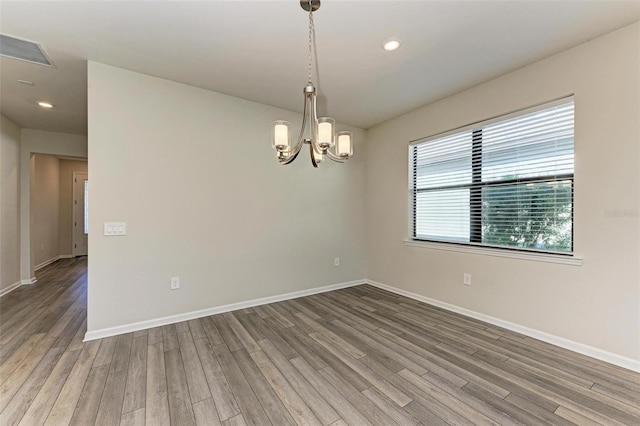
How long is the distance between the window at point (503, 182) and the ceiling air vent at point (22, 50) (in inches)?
163

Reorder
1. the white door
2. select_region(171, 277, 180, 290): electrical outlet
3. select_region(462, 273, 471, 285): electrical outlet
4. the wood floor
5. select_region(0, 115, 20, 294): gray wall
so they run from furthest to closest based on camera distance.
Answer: the white door < select_region(0, 115, 20, 294): gray wall < select_region(462, 273, 471, 285): electrical outlet < select_region(171, 277, 180, 290): electrical outlet < the wood floor

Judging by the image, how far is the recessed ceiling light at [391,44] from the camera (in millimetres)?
2223

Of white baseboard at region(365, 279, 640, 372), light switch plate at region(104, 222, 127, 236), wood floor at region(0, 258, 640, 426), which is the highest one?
light switch plate at region(104, 222, 127, 236)

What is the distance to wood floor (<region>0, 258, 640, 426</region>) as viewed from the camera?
1603 millimetres

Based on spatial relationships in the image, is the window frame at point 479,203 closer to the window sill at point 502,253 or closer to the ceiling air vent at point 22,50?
the window sill at point 502,253

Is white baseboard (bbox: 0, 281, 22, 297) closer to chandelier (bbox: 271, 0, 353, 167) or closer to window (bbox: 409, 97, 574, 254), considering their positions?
chandelier (bbox: 271, 0, 353, 167)

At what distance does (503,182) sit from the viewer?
2.84m

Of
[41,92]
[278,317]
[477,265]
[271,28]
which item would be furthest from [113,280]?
[477,265]

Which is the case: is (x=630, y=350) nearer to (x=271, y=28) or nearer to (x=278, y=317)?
(x=278, y=317)

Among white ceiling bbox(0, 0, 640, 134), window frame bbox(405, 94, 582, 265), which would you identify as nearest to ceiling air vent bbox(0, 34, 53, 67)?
white ceiling bbox(0, 0, 640, 134)

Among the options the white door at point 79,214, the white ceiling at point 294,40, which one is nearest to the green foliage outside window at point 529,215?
the white ceiling at point 294,40

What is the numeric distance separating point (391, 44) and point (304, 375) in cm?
277

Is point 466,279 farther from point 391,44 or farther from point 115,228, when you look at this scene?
point 115,228

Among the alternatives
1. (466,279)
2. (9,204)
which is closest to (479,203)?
(466,279)
